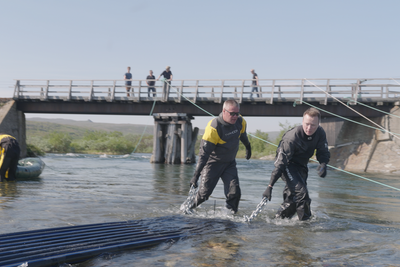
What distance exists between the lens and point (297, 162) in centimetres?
568

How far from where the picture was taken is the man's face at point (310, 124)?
17.2 ft

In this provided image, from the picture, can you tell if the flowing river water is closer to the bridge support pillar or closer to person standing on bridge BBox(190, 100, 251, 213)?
person standing on bridge BBox(190, 100, 251, 213)

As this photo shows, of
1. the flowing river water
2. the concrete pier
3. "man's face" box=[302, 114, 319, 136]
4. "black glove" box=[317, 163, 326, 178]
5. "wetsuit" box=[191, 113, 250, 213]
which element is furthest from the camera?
the concrete pier

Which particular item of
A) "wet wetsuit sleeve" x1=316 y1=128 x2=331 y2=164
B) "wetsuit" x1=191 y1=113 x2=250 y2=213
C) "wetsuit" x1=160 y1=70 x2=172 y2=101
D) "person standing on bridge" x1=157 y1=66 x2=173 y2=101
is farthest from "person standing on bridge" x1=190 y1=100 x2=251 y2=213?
"wetsuit" x1=160 y1=70 x2=172 y2=101

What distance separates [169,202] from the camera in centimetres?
779

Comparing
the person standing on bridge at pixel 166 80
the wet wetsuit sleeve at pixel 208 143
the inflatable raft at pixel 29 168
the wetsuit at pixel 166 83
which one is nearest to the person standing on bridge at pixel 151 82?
the person standing on bridge at pixel 166 80

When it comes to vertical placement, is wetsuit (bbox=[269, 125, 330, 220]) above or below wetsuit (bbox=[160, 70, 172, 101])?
below

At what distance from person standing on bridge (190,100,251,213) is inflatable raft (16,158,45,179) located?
23.4ft

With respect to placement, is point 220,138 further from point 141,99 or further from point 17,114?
point 17,114

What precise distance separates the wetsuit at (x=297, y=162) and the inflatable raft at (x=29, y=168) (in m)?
8.42

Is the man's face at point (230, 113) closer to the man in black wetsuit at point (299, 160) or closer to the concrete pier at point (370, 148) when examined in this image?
the man in black wetsuit at point (299, 160)

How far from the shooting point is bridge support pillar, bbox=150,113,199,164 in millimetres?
24266

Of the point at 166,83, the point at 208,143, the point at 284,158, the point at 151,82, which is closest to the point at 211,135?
the point at 208,143

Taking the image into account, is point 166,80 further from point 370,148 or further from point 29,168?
point 29,168
